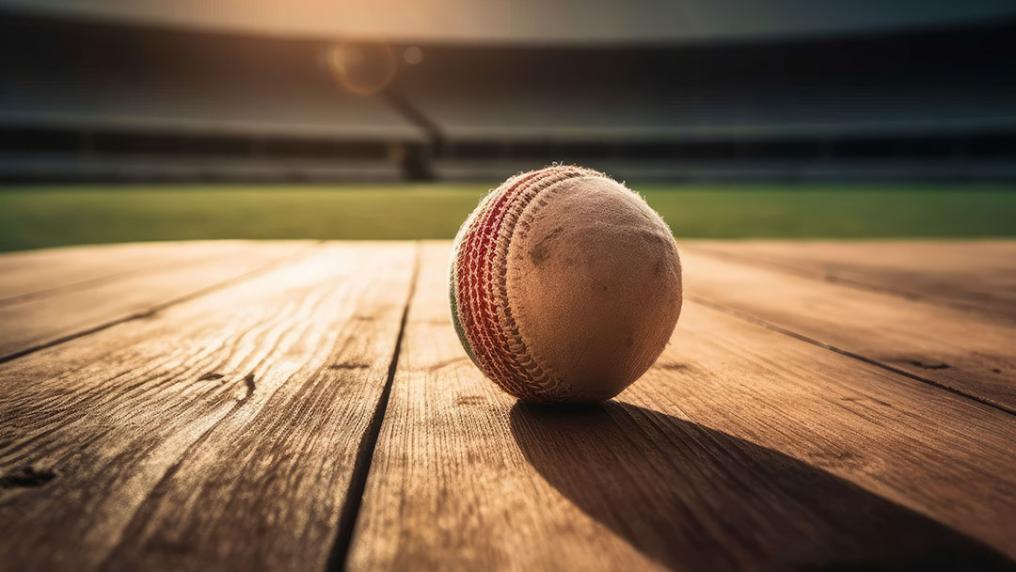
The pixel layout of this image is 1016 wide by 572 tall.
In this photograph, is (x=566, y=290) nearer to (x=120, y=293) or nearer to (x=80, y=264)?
(x=120, y=293)

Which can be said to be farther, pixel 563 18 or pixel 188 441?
pixel 563 18

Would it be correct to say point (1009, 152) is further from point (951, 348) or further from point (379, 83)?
point (951, 348)

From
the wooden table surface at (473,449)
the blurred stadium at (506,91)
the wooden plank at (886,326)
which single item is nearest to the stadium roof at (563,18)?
the blurred stadium at (506,91)

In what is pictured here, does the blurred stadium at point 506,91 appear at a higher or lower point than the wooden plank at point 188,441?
higher

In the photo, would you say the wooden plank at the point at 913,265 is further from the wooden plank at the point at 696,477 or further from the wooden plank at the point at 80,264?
the wooden plank at the point at 80,264

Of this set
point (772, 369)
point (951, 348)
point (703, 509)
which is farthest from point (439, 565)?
point (951, 348)

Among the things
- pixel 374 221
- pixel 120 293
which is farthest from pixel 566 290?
pixel 374 221

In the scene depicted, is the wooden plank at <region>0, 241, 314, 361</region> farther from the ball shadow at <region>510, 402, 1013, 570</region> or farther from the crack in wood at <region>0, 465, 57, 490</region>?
the ball shadow at <region>510, 402, 1013, 570</region>
